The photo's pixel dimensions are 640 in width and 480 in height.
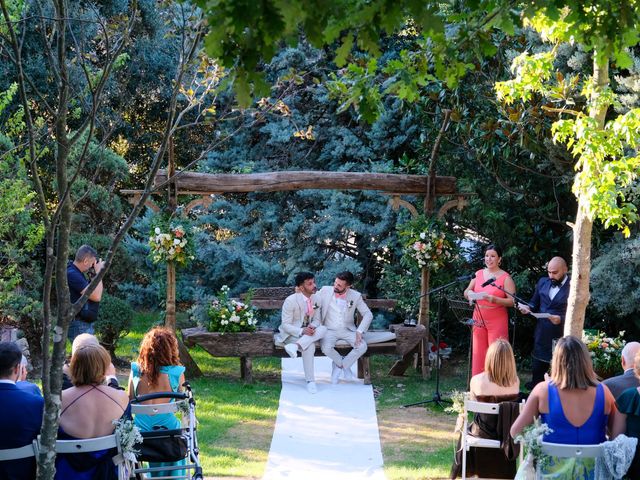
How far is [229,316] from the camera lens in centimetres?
1103

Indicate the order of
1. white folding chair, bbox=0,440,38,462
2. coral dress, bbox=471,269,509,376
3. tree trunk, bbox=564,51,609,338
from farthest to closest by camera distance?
coral dress, bbox=471,269,509,376 → tree trunk, bbox=564,51,609,338 → white folding chair, bbox=0,440,38,462

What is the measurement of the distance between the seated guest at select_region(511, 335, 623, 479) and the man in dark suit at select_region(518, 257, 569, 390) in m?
4.19

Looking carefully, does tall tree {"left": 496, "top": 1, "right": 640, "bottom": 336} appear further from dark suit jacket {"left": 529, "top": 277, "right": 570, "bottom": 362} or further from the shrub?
the shrub

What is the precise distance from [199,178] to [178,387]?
527cm

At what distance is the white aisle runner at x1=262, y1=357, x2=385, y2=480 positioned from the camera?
752 centimetres

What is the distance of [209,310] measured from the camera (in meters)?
11.1

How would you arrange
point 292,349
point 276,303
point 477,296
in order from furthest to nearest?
point 276,303 < point 292,349 < point 477,296

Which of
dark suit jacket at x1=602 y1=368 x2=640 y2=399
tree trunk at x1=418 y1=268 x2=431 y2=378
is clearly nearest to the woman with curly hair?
dark suit jacket at x1=602 y1=368 x2=640 y2=399

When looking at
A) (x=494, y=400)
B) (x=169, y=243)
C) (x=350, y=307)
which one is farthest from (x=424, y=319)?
(x=494, y=400)

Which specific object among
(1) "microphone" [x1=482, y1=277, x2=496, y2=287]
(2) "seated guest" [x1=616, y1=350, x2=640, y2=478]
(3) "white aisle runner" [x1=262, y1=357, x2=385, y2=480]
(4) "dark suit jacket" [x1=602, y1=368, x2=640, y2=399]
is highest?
(1) "microphone" [x1=482, y1=277, x2=496, y2=287]

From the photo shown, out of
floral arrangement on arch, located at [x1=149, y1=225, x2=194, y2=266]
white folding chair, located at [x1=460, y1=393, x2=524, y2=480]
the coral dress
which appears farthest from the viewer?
floral arrangement on arch, located at [x1=149, y1=225, x2=194, y2=266]

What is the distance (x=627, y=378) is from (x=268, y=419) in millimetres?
4713

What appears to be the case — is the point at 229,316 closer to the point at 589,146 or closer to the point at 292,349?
the point at 292,349

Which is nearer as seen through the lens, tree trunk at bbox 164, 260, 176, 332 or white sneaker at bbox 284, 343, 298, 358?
white sneaker at bbox 284, 343, 298, 358
